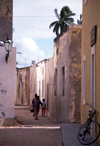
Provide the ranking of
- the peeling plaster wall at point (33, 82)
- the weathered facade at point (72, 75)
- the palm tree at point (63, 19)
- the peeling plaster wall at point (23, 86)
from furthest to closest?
1. the palm tree at point (63, 19)
2. the peeling plaster wall at point (23, 86)
3. the peeling plaster wall at point (33, 82)
4. the weathered facade at point (72, 75)

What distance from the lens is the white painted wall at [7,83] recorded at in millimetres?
13180

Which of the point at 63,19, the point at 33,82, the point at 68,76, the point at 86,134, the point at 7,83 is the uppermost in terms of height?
the point at 63,19

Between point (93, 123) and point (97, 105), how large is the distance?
1.51 feet

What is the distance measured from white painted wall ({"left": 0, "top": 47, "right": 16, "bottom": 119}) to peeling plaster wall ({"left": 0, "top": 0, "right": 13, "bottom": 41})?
234cm

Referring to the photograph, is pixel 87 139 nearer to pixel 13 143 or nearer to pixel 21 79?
pixel 13 143

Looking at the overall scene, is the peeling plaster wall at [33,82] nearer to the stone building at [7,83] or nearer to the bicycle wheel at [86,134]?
the stone building at [7,83]

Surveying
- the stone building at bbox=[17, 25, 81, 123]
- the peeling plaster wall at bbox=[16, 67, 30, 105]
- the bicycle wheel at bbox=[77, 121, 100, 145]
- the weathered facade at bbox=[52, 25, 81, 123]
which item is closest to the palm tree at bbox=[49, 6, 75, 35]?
the peeling plaster wall at bbox=[16, 67, 30, 105]

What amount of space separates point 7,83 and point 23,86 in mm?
25962

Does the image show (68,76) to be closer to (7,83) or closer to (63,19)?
(7,83)

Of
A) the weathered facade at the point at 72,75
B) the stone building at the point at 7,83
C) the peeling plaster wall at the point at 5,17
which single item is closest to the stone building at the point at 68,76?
the weathered facade at the point at 72,75

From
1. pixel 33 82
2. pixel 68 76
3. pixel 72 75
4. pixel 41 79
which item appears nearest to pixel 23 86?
pixel 33 82

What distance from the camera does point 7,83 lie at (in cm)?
1326

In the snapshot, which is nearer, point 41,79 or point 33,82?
point 41,79

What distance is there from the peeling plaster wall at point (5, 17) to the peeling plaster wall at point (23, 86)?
70.8 ft
